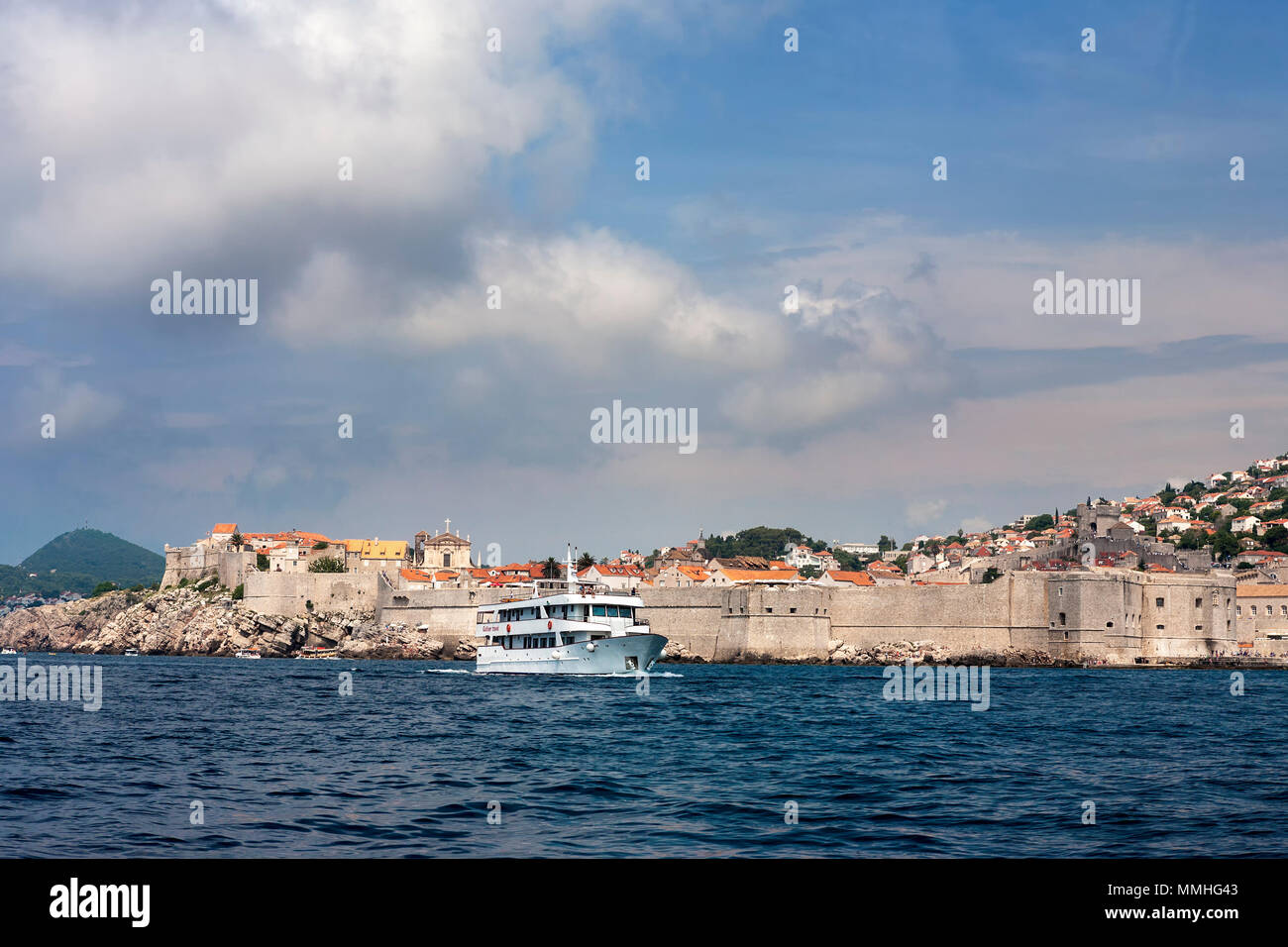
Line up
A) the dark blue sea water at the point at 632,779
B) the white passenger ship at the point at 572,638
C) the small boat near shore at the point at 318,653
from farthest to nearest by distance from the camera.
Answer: the small boat near shore at the point at 318,653 < the white passenger ship at the point at 572,638 < the dark blue sea water at the point at 632,779

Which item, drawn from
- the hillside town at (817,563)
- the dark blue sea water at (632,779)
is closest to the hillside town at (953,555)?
the hillside town at (817,563)

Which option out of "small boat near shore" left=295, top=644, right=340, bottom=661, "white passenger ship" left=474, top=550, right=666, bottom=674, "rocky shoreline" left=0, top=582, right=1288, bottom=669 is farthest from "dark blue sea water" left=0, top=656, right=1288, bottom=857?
"small boat near shore" left=295, top=644, right=340, bottom=661

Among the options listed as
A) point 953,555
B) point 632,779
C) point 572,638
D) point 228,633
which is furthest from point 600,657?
point 953,555

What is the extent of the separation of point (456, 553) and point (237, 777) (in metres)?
86.9

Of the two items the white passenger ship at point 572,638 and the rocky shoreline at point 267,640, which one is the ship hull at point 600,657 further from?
the rocky shoreline at point 267,640

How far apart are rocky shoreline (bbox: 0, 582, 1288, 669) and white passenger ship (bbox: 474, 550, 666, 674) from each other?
19982mm

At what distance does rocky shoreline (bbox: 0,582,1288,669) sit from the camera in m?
64.0

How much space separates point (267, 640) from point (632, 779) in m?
67.2

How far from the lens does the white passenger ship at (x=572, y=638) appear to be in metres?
44.1

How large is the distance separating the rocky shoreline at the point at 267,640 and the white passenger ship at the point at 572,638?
65.6 ft

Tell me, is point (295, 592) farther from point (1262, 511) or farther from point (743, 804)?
point (1262, 511)
